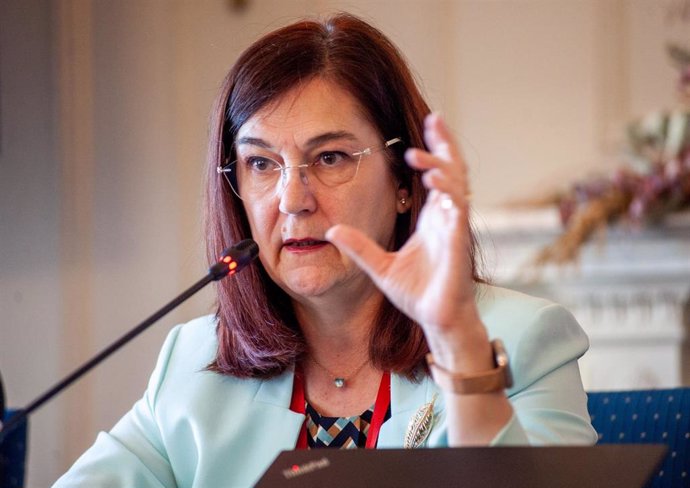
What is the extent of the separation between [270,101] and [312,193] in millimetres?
176

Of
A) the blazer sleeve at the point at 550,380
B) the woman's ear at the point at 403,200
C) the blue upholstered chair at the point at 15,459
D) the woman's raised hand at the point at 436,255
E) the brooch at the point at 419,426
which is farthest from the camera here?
the blue upholstered chair at the point at 15,459

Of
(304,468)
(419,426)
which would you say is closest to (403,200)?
(419,426)

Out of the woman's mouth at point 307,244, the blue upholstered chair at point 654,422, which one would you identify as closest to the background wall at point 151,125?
the blue upholstered chair at point 654,422

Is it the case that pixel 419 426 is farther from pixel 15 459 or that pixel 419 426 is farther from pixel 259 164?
pixel 15 459

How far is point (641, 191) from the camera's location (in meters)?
3.35

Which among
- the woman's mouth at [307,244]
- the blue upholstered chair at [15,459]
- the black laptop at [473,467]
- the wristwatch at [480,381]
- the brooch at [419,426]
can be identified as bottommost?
the blue upholstered chair at [15,459]

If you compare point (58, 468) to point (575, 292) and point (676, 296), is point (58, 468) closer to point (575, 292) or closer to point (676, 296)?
point (575, 292)

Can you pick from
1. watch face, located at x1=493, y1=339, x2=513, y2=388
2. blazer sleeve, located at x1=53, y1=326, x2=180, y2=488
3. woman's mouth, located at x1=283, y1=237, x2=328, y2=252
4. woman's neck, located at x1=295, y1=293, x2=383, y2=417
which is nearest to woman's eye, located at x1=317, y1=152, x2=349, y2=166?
woman's mouth, located at x1=283, y1=237, x2=328, y2=252

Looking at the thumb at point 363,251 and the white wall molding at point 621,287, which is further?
the white wall molding at point 621,287

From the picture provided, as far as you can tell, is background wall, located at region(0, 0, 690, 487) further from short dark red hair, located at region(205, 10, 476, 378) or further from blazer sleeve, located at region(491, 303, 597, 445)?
blazer sleeve, located at region(491, 303, 597, 445)

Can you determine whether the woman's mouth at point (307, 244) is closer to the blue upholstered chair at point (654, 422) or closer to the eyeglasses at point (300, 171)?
the eyeglasses at point (300, 171)

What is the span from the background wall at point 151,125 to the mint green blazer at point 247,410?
2132mm

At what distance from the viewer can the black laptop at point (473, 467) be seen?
1.01m

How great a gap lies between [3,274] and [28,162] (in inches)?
16.4
